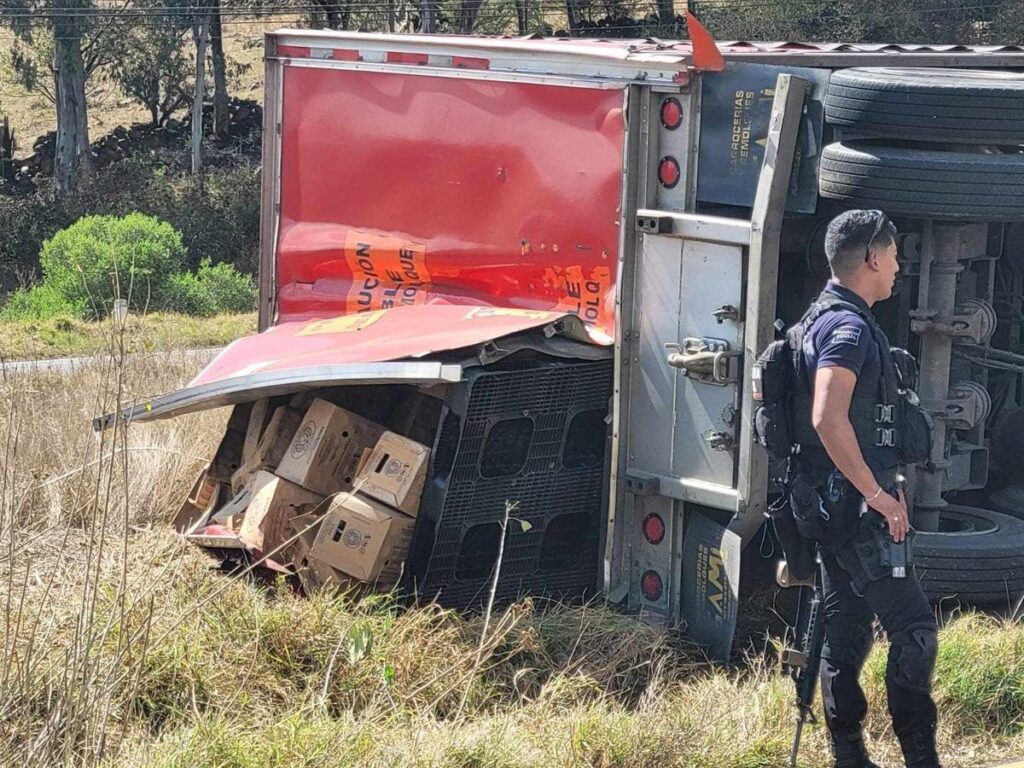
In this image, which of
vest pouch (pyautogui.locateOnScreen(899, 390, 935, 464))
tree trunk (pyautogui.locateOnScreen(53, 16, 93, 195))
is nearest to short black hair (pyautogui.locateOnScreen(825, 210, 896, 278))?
vest pouch (pyautogui.locateOnScreen(899, 390, 935, 464))

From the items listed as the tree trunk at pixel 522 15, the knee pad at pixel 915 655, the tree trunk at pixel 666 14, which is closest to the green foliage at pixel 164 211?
the tree trunk at pixel 522 15

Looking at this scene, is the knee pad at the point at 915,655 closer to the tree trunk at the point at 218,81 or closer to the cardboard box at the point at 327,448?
the cardboard box at the point at 327,448

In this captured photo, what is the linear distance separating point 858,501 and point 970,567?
4.74 feet

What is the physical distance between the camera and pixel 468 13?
38.7m

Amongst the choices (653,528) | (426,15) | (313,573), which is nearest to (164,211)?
(426,15)

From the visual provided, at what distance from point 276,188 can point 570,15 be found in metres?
32.0

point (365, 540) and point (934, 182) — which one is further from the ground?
point (934, 182)

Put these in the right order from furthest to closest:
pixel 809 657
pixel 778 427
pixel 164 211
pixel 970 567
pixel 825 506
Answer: pixel 164 211 → pixel 970 567 → pixel 809 657 → pixel 778 427 → pixel 825 506

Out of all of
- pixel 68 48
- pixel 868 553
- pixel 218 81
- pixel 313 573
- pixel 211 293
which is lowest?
pixel 211 293

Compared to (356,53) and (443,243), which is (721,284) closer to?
(443,243)

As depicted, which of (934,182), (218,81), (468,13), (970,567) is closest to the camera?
(934,182)

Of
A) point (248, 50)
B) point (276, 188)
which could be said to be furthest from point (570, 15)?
point (276, 188)

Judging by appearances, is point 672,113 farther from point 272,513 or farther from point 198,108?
point 198,108

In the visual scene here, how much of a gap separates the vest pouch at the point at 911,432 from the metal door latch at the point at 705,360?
1.06 m
